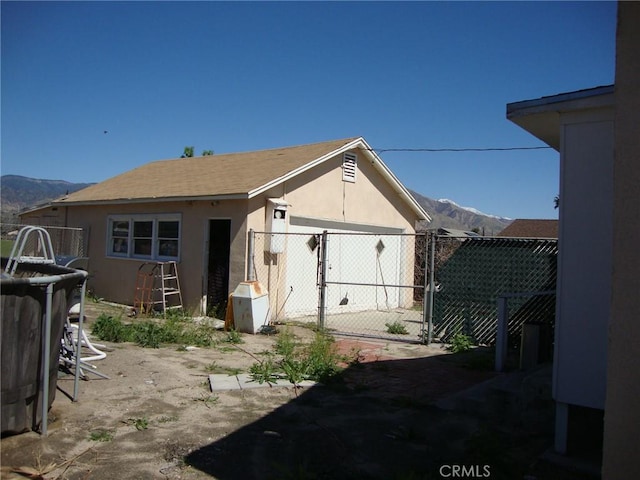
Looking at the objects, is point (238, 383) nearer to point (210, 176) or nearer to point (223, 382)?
point (223, 382)

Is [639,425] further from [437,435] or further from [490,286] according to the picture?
[490,286]

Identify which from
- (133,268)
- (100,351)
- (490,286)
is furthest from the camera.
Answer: (133,268)

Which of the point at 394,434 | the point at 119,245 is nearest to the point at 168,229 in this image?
the point at 119,245

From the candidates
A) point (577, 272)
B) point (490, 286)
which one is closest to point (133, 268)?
point (490, 286)

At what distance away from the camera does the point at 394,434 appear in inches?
195

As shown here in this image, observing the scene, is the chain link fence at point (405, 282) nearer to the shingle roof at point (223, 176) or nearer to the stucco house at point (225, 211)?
the stucco house at point (225, 211)

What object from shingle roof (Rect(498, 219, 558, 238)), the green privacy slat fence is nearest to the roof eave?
the green privacy slat fence

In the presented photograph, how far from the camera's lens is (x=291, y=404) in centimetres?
584

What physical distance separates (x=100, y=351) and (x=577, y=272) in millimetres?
6524

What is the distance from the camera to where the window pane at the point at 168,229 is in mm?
13250

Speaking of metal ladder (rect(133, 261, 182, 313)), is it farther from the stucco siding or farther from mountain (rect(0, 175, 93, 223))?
mountain (rect(0, 175, 93, 223))

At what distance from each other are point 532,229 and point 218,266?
709 inches

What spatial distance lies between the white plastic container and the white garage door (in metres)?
1.63

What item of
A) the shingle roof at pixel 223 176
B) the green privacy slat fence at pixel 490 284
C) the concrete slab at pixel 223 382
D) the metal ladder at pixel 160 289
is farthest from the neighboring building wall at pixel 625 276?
the metal ladder at pixel 160 289
